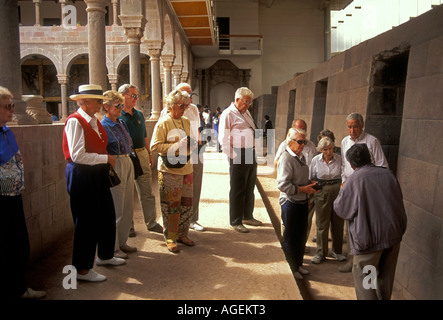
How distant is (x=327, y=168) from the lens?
462cm

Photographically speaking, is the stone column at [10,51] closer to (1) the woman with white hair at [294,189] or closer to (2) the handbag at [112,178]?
(2) the handbag at [112,178]

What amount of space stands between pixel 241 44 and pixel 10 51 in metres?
21.8

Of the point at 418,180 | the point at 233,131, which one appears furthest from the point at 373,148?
the point at 233,131

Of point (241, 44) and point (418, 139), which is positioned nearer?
point (418, 139)

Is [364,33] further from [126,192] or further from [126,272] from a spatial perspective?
[126,272]

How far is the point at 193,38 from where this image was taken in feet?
62.8

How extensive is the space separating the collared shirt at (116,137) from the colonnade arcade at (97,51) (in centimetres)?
96

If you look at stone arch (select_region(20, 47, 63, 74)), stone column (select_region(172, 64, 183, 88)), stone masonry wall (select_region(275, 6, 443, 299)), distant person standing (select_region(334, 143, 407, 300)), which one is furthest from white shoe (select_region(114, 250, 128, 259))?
stone arch (select_region(20, 47, 63, 74))

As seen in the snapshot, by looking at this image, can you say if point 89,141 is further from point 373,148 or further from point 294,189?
point 373,148

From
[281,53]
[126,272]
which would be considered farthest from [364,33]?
[281,53]

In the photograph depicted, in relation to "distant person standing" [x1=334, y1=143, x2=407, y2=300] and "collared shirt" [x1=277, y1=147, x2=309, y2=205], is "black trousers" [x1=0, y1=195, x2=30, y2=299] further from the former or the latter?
"distant person standing" [x1=334, y1=143, x2=407, y2=300]

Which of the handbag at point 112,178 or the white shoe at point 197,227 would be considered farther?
the white shoe at point 197,227

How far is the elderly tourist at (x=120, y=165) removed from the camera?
3904 mm

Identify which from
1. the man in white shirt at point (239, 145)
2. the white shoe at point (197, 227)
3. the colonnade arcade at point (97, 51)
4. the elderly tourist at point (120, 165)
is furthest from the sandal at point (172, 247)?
the colonnade arcade at point (97, 51)
